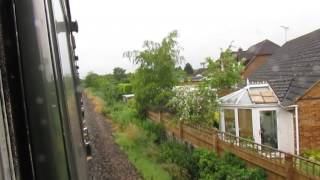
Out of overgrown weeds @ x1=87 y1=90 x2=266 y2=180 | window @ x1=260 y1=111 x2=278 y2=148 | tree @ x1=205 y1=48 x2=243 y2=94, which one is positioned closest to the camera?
overgrown weeds @ x1=87 y1=90 x2=266 y2=180

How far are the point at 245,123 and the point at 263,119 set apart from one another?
0.75 metres

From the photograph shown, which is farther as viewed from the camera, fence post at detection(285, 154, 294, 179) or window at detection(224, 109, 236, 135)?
window at detection(224, 109, 236, 135)

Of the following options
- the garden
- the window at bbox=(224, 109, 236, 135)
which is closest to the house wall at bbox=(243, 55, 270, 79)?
the garden

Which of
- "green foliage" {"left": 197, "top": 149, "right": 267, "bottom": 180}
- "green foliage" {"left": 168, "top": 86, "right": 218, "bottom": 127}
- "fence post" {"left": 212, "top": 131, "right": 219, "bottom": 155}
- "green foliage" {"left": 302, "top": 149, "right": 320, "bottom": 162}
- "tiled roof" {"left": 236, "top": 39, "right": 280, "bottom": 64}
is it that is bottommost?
"green foliage" {"left": 302, "top": 149, "right": 320, "bottom": 162}

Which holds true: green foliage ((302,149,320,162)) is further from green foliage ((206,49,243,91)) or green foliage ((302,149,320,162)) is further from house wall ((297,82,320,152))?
green foliage ((206,49,243,91))

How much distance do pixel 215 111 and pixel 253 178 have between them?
6.99 meters

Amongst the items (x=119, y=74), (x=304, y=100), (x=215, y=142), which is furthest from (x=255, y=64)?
(x=215, y=142)

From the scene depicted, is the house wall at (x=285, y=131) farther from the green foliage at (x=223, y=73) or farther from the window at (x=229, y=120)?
the green foliage at (x=223, y=73)

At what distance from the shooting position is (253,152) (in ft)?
33.9

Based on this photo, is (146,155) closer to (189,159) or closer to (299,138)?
(189,159)

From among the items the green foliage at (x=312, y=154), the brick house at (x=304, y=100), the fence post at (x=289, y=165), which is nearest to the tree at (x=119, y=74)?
the brick house at (x=304, y=100)

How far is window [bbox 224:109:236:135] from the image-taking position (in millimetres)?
16500

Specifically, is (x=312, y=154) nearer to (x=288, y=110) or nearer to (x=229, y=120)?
(x=288, y=110)

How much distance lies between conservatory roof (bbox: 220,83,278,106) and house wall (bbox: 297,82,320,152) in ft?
4.05
